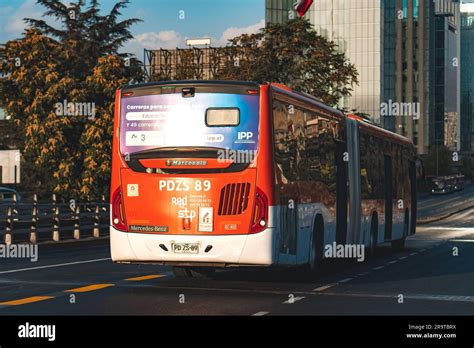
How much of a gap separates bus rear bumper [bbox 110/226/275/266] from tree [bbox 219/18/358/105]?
3221 centimetres

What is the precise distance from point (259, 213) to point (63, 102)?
3190 cm

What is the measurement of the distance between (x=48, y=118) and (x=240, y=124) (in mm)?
30726

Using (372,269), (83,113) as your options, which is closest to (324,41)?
(83,113)

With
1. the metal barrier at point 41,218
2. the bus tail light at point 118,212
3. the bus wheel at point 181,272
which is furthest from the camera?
the metal barrier at point 41,218

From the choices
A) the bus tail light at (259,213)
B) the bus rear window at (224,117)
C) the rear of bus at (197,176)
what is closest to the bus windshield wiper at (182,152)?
the rear of bus at (197,176)

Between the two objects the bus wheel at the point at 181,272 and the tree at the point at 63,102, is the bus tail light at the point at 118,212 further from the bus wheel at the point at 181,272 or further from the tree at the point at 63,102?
the tree at the point at 63,102

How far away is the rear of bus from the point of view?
48.7 ft

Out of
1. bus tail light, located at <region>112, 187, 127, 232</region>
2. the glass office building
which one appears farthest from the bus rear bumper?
the glass office building

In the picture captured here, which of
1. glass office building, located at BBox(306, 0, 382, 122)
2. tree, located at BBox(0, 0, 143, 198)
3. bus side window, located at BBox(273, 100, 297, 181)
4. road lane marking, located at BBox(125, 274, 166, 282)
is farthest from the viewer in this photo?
glass office building, located at BBox(306, 0, 382, 122)

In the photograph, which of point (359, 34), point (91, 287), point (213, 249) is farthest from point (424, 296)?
point (359, 34)

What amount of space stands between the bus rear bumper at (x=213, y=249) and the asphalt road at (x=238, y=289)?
47cm

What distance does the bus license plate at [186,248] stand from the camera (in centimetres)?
1497

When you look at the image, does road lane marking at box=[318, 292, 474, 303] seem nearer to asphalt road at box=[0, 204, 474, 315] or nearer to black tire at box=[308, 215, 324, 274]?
asphalt road at box=[0, 204, 474, 315]

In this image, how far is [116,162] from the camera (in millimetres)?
15516
